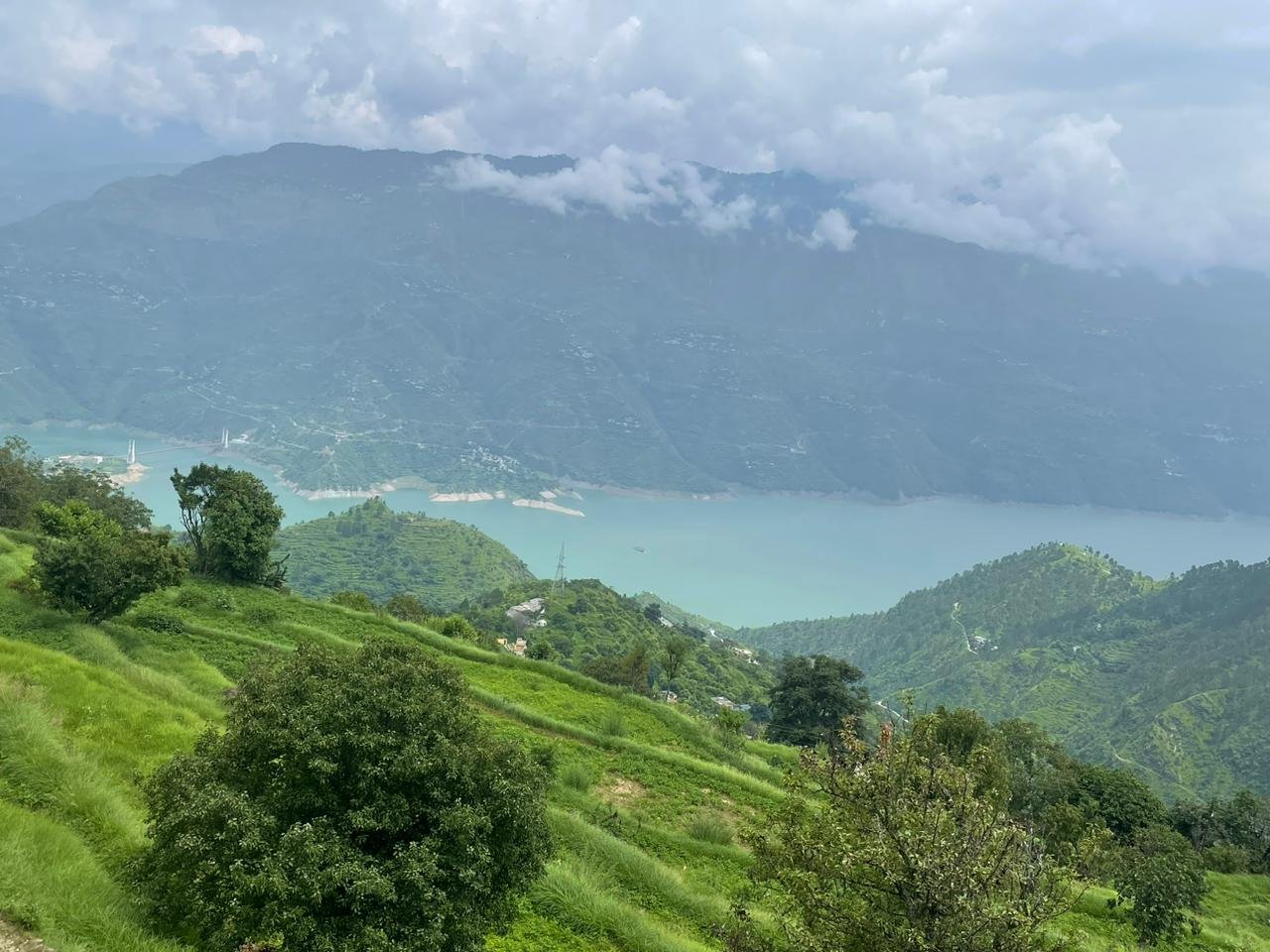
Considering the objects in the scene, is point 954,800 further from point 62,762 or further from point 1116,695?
point 1116,695

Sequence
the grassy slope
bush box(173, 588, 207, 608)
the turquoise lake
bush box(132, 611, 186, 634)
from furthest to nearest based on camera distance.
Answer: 1. the turquoise lake
2. bush box(173, 588, 207, 608)
3. bush box(132, 611, 186, 634)
4. the grassy slope

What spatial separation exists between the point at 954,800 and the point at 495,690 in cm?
1740

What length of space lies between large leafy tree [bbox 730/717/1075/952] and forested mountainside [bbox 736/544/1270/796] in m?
73.6

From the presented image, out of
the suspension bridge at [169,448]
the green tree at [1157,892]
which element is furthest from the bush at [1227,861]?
the suspension bridge at [169,448]

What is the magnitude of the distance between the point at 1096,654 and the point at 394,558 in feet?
284

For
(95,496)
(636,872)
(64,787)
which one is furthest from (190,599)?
(95,496)

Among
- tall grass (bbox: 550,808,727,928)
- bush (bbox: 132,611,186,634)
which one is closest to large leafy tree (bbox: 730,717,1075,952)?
tall grass (bbox: 550,808,727,928)

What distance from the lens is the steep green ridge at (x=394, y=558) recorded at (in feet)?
305

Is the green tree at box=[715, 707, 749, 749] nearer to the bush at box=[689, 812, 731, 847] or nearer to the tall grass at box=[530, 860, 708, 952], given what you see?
the bush at box=[689, 812, 731, 847]

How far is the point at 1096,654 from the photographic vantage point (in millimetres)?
96250

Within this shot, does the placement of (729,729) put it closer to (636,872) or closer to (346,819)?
(636,872)

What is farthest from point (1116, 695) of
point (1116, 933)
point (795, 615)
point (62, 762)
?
point (62, 762)

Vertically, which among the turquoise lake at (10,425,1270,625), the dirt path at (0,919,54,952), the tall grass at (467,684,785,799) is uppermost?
the turquoise lake at (10,425,1270,625)

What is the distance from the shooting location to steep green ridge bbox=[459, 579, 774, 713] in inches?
2218
